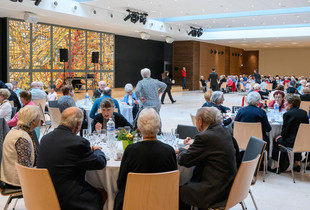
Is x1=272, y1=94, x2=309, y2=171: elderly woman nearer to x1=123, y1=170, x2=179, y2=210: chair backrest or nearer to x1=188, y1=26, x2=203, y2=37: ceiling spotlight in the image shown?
x1=123, y1=170, x2=179, y2=210: chair backrest

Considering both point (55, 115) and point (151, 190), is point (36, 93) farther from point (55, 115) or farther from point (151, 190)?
point (151, 190)

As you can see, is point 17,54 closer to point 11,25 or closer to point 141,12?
point 11,25

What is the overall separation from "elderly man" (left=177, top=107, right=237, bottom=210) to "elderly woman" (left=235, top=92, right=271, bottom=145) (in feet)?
7.83

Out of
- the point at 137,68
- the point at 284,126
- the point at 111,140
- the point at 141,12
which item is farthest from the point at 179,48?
the point at 111,140

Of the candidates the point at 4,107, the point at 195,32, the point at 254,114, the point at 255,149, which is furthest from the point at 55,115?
the point at 195,32

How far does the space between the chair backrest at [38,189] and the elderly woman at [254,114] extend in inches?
133

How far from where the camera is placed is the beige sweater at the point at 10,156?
306 centimetres

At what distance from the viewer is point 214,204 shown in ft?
9.45

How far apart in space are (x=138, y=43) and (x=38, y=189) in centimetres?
2035

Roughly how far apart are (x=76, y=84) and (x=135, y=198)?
1519 centimetres

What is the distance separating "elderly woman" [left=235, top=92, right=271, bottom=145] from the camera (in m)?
5.06

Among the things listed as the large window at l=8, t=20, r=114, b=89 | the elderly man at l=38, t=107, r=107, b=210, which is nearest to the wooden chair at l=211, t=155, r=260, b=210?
the elderly man at l=38, t=107, r=107, b=210

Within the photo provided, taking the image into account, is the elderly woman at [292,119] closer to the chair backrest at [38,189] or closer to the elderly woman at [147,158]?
the elderly woman at [147,158]

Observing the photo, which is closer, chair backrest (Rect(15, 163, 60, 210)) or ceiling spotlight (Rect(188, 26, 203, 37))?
chair backrest (Rect(15, 163, 60, 210))
